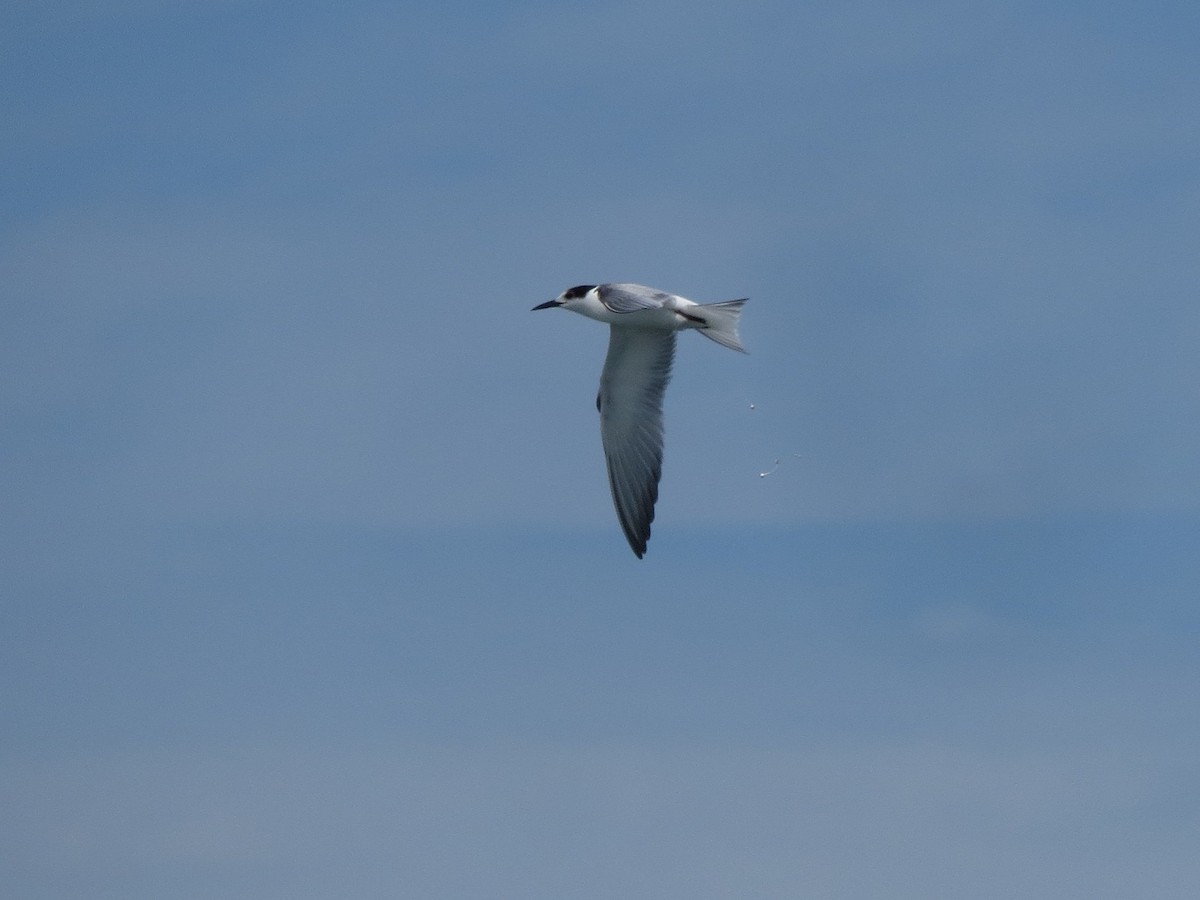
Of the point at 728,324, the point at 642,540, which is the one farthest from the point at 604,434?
the point at 728,324

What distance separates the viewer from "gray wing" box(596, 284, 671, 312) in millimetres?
23875

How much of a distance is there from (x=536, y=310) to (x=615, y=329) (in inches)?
59.0

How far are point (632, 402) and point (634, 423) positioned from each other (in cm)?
34

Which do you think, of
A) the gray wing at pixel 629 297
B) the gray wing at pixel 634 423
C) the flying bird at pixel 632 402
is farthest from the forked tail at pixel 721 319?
the gray wing at pixel 634 423

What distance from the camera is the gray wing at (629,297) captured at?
78.3 feet

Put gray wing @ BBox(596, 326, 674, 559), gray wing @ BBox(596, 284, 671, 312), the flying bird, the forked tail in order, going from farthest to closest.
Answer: gray wing @ BBox(596, 326, 674, 559)
the flying bird
gray wing @ BBox(596, 284, 671, 312)
the forked tail

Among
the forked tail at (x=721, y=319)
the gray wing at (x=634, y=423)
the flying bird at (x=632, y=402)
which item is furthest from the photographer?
the gray wing at (x=634, y=423)

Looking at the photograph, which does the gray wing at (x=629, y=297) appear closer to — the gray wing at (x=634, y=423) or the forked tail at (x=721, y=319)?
the forked tail at (x=721, y=319)

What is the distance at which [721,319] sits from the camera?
23484 mm

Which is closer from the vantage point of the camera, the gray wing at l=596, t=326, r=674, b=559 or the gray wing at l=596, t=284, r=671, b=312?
the gray wing at l=596, t=284, r=671, b=312

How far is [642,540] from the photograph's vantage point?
26.5 metres

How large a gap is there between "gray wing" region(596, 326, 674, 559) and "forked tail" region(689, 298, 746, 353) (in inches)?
94.8

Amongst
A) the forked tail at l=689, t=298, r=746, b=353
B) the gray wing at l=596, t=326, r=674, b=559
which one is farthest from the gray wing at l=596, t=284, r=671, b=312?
the gray wing at l=596, t=326, r=674, b=559

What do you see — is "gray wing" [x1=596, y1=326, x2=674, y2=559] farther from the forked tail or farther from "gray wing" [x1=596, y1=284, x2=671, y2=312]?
the forked tail
